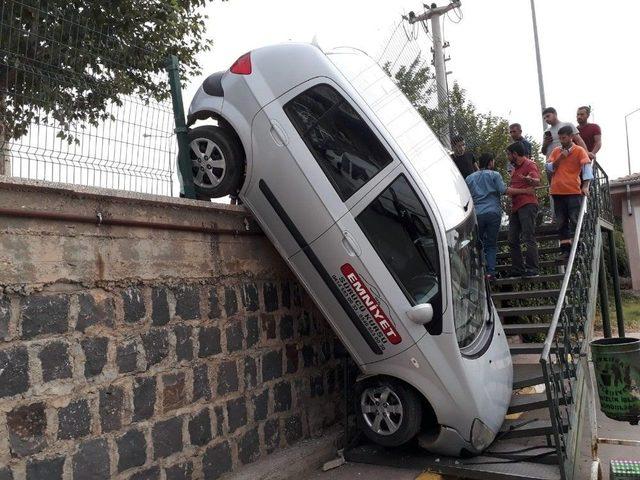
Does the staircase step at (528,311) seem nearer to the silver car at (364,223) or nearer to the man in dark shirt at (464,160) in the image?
the man in dark shirt at (464,160)

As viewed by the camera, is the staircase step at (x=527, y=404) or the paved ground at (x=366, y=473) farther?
the staircase step at (x=527, y=404)

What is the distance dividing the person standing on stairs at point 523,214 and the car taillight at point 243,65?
4246 millimetres

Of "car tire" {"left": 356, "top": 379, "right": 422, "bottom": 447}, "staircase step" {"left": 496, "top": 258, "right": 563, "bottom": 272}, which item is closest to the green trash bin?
"car tire" {"left": 356, "top": 379, "right": 422, "bottom": 447}

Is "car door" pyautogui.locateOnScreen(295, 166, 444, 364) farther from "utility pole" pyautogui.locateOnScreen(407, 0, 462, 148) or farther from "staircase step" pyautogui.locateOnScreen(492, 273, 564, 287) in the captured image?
"utility pole" pyautogui.locateOnScreen(407, 0, 462, 148)

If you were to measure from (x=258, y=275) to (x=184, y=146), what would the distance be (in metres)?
1.33

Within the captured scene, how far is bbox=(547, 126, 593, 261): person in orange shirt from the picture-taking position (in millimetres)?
7711

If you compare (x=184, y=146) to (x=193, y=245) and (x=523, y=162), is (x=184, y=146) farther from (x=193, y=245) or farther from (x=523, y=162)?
(x=523, y=162)

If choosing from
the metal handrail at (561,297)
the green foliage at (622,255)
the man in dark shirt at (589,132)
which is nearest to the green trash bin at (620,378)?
the metal handrail at (561,297)

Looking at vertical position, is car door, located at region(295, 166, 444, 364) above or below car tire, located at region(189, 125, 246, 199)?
below

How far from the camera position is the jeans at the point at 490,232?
7.66 meters

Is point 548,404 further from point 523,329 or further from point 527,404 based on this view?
point 523,329

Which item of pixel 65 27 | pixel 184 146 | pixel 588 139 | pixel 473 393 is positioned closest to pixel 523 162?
pixel 588 139

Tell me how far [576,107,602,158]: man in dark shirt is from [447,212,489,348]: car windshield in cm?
422

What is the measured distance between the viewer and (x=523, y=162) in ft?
26.3
